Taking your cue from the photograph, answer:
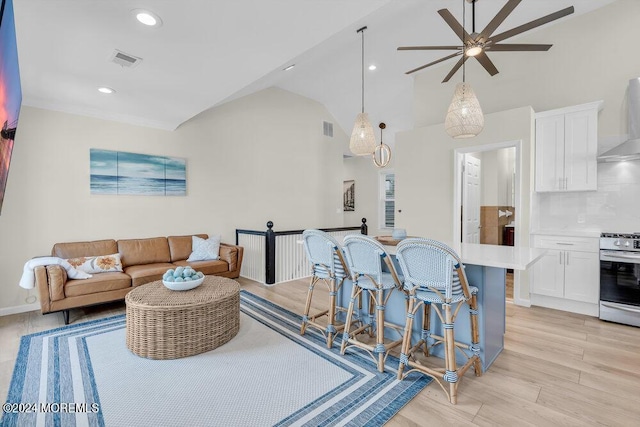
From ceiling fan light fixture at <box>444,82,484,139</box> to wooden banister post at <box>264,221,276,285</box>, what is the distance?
3040 mm

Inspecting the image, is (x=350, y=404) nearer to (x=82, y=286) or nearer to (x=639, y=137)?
(x=82, y=286)

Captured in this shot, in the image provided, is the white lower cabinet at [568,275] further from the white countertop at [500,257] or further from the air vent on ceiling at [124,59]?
the air vent on ceiling at [124,59]

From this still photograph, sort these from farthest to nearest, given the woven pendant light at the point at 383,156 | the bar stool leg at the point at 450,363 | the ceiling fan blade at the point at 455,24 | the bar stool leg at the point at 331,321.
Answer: the woven pendant light at the point at 383,156 < the bar stool leg at the point at 331,321 < the ceiling fan blade at the point at 455,24 < the bar stool leg at the point at 450,363

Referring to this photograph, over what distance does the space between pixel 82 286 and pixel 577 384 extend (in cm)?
457

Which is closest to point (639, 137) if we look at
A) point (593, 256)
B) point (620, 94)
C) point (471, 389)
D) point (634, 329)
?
point (620, 94)

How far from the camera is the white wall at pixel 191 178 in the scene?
3.67 m

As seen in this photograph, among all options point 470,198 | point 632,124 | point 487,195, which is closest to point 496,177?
point 487,195

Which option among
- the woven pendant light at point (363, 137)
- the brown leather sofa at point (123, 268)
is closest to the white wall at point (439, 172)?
the woven pendant light at point (363, 137)

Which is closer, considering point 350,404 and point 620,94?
point 350,404

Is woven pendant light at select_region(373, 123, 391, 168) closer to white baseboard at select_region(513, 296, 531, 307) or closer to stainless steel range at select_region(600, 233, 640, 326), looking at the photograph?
white baseboard at select_region(513, 296, 531, 307)

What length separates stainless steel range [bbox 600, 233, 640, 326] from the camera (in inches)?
123

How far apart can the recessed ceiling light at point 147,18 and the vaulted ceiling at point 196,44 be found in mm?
35

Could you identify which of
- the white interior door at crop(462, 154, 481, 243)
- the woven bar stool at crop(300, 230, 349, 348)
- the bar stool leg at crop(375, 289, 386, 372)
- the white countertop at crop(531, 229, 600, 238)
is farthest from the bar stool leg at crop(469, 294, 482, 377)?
the white interior door at crop(462, 154, 481, 243)

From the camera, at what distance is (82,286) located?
328 centimetres
